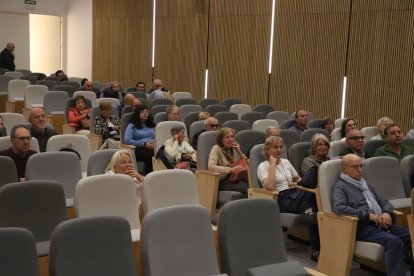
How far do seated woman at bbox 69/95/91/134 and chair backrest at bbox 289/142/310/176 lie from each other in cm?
387

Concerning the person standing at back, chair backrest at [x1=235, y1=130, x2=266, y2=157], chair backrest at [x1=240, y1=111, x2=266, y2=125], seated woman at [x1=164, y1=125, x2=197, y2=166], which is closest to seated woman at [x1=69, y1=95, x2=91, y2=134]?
seated woman at [x1=164, y1=125, x2=197, y2=166]

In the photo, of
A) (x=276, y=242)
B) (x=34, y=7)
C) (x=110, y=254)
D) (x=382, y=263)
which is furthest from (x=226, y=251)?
(x=34, y=7)

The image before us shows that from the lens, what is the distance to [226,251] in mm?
3850

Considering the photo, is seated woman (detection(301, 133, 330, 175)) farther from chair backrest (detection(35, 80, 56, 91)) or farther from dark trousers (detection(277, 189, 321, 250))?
chair backrest (detection(35, 80, 56, 91))

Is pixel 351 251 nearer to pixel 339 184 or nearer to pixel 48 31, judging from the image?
pixel 339 184

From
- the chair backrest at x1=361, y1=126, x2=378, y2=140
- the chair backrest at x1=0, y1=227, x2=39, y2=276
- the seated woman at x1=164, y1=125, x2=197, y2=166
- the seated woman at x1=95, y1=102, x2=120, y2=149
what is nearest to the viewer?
the chair backrest at x1=0, y1=227, x2=39, y2=276

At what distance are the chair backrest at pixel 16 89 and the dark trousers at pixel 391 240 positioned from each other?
8875 millimetres

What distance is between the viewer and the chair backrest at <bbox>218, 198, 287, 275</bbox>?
3863mm

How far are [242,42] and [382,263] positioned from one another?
865 centimetres

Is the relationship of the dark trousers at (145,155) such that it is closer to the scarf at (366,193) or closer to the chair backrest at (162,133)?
the chair backrest at (162,133)

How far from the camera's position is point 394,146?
6.88 metres

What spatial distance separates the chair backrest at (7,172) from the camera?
5.04 meters

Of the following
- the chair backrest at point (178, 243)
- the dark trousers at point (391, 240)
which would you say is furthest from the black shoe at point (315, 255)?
the chair backrest at point (178, 243)

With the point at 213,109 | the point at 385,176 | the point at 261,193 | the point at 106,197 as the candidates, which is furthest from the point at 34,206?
the point at 213,109
